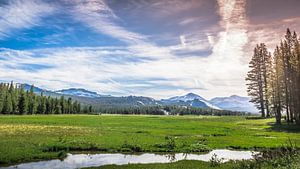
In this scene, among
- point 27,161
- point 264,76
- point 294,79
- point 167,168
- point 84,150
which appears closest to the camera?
point 167,168

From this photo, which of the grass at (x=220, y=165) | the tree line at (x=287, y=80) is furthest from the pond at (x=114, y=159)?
the tree line at (x=287, y=80)

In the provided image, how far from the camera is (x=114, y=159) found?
31531 millimetres

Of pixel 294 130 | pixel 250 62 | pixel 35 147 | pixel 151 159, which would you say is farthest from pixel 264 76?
pixel 35 147

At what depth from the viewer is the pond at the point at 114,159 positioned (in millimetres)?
27438

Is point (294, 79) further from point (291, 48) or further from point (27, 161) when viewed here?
point (27, 161)

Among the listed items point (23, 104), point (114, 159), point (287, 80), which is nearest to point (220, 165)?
point (114, 159)

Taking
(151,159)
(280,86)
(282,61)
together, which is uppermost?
(282,61)

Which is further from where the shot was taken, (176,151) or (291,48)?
(291,48)

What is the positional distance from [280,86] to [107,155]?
49165mm

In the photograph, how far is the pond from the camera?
27.4 m

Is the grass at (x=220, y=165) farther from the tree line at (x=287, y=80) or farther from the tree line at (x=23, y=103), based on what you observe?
the tree line at (x=23, y=103)

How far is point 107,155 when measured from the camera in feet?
111

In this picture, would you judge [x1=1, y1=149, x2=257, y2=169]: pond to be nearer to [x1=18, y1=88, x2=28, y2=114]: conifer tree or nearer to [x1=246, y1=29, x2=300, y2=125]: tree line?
[x1=246, y1=29, x2=300, y2=125]: tree line

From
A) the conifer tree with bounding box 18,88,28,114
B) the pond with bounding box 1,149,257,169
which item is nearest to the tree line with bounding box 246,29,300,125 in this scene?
the pond with bounding box 1,149,257,169
